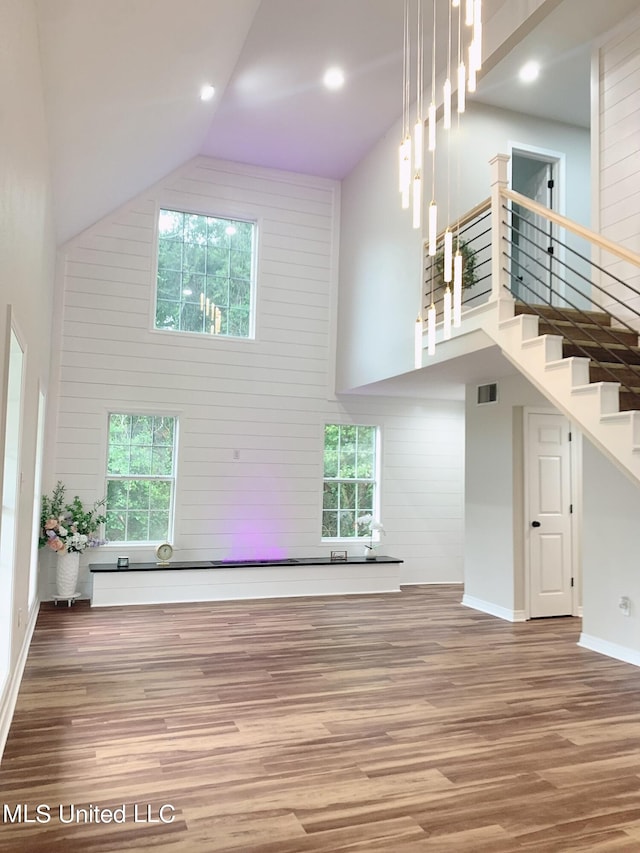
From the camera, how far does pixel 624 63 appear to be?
5191 millimetres

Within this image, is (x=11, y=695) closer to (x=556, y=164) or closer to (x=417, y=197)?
(x=417, y=197)

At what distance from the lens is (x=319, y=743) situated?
332 centimetres

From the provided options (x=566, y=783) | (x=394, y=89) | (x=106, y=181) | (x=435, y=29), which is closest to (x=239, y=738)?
(x=566, y=783)

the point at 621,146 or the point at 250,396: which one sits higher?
the point at 621,146

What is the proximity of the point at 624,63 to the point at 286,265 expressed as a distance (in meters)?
4.30

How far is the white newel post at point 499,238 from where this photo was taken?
484 centimetres

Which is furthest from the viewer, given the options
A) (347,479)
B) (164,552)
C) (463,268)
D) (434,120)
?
(347,479)

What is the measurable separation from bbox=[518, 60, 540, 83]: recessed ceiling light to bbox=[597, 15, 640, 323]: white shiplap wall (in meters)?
0.62

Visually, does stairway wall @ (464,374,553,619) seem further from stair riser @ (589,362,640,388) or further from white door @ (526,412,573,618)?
stair riser @ (589,362,640,388)

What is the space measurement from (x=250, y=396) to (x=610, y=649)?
4771mm

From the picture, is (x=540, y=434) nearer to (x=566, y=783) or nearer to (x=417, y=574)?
(x=417, y=574)

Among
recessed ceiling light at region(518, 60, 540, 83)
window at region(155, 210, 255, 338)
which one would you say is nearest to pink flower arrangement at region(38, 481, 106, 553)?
window at region(155, 210, 255, 338)

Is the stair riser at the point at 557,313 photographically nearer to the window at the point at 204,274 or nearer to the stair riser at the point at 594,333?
the stair riser at the point at 594,333

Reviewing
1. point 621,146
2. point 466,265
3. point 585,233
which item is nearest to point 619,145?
point 621,146
